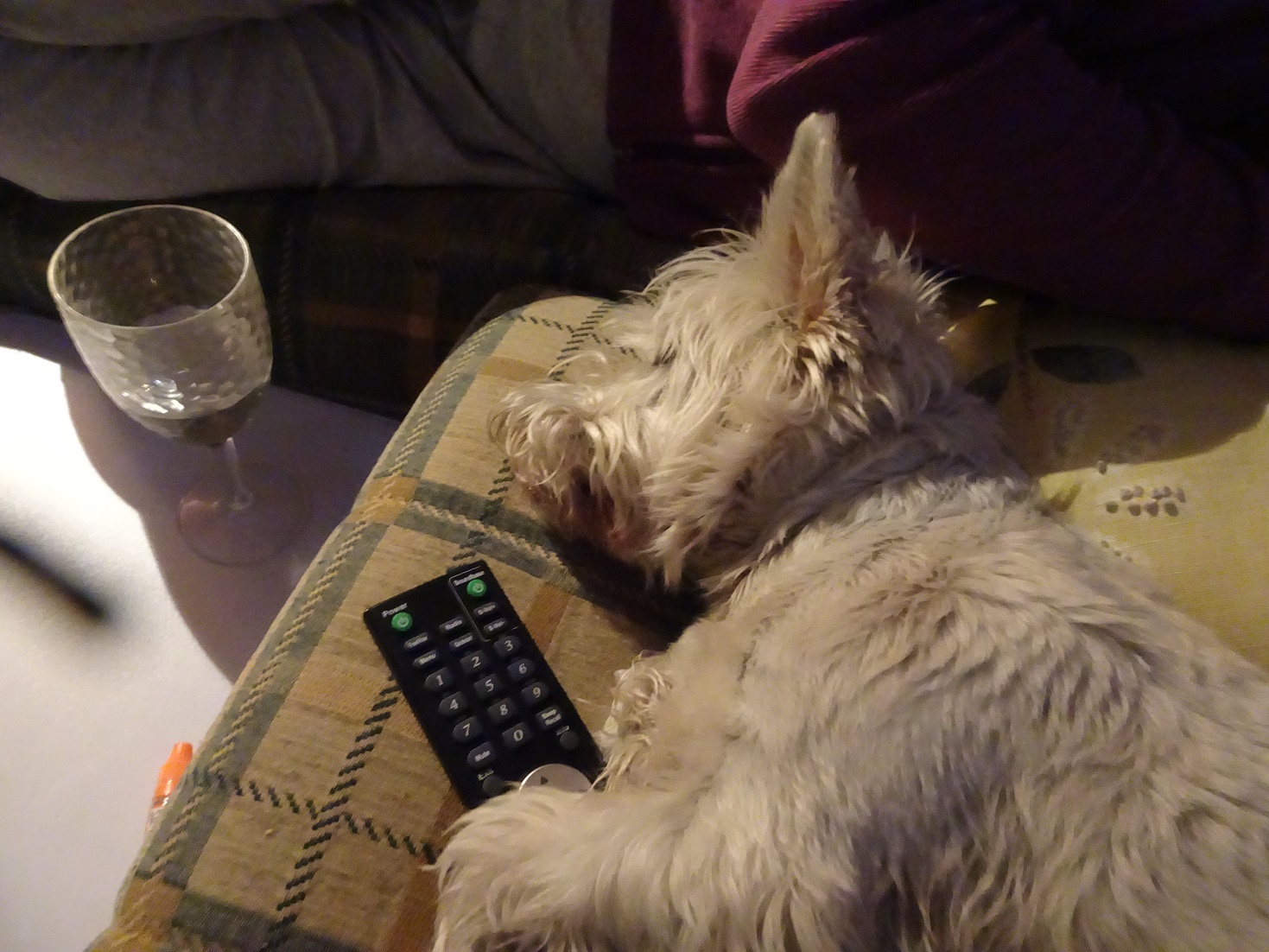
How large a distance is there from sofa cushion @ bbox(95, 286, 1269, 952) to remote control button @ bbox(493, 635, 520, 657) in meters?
0.03

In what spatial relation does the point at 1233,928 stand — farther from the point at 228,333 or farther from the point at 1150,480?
the point at 228,333

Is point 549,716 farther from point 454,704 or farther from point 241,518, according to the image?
point 241,518

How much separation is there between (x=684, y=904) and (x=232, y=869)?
1.19ft

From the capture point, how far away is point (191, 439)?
0.99 metres

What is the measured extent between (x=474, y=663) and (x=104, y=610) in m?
0.53

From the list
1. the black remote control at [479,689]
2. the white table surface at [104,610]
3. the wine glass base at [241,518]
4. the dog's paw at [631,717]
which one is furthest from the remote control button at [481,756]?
the wine glass base at [241,518]

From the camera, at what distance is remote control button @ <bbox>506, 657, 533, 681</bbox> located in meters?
0.82

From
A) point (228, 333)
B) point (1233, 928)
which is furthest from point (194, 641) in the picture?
point (1233, 928)

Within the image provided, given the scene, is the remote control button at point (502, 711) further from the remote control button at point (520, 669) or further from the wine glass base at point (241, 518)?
the wine glass base at point (241, 518)

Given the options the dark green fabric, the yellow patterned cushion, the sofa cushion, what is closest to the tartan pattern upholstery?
the sofa cushion

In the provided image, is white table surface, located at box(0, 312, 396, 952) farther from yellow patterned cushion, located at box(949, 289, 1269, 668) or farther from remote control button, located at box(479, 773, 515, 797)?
yellow patterned cushion, located at box(949, 289, 1269, 668)

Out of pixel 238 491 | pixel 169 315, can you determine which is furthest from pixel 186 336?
pixel 238 491

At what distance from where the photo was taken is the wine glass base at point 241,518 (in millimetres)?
1119

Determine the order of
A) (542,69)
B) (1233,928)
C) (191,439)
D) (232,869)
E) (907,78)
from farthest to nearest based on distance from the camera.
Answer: (542,69), (191,439), (907,78), (232,869), (1233,928)
